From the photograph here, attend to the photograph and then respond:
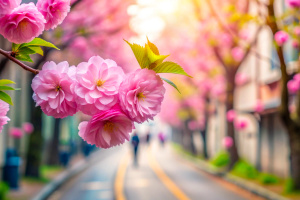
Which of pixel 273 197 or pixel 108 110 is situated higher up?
pixel 108 110

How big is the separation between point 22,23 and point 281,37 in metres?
10.00

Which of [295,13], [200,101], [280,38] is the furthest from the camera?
[200,101]

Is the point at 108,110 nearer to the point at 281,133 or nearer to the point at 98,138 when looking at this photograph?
the point at 98,138

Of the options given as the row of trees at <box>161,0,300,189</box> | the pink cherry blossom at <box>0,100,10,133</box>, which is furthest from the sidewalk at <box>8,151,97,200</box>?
the pink cherry blossom at <box>0,100,10,133</box>

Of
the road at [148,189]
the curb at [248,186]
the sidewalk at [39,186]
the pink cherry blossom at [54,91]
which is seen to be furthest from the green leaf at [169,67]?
the road at [148,189]

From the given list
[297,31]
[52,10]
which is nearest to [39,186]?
[297,31]

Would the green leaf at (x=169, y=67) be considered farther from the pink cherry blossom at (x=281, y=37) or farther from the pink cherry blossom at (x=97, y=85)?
the pink cherry blossom at (x=281, y=37)

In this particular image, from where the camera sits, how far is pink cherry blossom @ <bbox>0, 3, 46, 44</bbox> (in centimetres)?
240

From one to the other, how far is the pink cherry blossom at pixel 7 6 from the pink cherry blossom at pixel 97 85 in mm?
442

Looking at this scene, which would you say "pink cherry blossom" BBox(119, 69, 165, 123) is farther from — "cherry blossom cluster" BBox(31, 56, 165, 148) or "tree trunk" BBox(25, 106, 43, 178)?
"tree trunk" BBox(25, 106, 43, 178)

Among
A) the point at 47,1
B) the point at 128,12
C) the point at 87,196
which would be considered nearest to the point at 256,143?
the point at 128,12

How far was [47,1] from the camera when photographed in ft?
8.67

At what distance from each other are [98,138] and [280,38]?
394 inches

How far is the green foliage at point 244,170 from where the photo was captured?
20359mm
